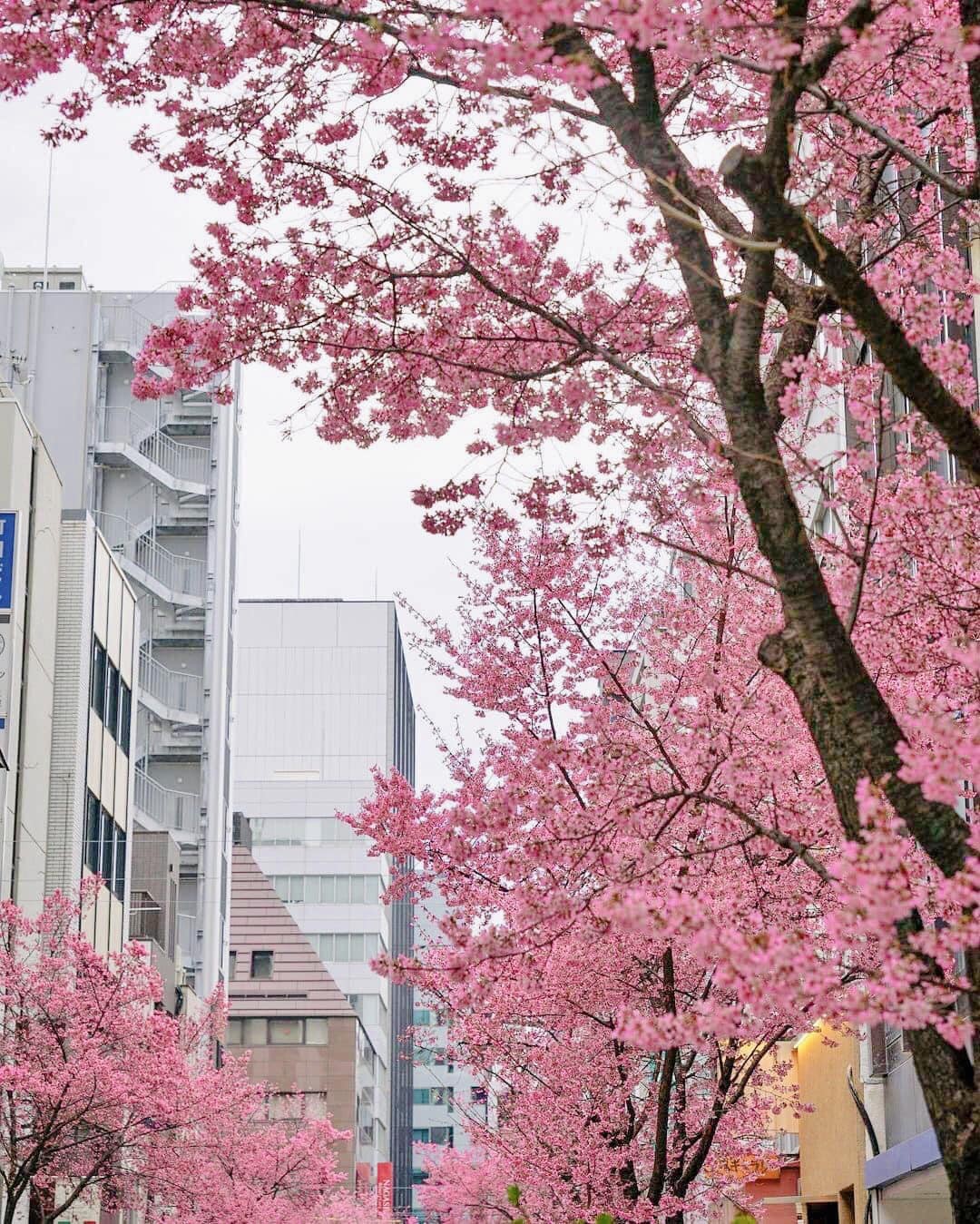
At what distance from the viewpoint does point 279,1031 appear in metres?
80.6

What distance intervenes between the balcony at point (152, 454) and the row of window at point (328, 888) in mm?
45380

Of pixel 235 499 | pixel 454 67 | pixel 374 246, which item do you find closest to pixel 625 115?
pixel 454 67

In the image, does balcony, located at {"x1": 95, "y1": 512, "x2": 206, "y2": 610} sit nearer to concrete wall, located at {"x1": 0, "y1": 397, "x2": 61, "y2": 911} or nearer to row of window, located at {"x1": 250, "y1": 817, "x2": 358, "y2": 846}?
concrete wall, located at {"x1": 0, "y1": 397, "x2": 61, "y2": 911}

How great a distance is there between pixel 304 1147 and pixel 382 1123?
5468cm

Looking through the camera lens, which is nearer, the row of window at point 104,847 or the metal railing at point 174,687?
the row of window at point 104,847

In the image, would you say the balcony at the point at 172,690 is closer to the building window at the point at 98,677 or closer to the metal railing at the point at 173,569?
the metal railing at the point at 173,569

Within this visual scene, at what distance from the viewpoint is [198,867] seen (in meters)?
61.5

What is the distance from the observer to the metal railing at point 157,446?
200ft

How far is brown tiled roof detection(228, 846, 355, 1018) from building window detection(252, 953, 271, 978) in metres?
0.24

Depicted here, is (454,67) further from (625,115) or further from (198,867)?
(198,867)

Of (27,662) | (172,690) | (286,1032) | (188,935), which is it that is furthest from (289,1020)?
(27,662)

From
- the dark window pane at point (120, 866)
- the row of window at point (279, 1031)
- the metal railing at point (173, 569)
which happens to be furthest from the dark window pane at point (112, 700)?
the row of window at point (279, 1031)

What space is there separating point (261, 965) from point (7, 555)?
57.2m

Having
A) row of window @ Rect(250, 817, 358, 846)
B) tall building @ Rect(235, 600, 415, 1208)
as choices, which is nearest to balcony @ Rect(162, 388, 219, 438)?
row of window @ Rect(250, 817, 358, 846)
